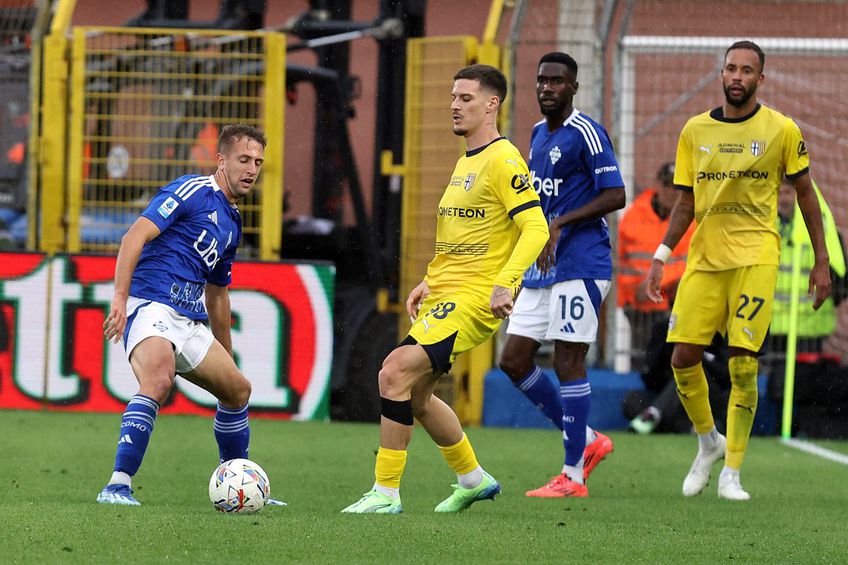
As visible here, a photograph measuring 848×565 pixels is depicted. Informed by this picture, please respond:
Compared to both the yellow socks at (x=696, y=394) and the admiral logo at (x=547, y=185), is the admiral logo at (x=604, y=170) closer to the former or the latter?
the admiral logo at (x=547, y=185)

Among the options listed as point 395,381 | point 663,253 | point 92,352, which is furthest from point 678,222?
point 92,352

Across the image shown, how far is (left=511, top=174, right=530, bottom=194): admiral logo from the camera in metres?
6.43

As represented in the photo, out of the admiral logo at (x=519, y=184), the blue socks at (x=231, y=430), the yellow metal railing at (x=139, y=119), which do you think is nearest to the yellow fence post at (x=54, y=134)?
the yellow metal railing at (x=139, y=119)

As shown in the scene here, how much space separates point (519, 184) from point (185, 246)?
1.57 metres

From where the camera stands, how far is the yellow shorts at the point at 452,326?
6.39m

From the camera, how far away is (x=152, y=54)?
11812 millimetres

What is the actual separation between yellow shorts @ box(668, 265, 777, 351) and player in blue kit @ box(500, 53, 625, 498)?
0.45m

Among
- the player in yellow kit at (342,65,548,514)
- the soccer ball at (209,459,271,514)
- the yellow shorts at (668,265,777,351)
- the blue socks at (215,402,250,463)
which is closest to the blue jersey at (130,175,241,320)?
the blue socks at (215,402,250,463)

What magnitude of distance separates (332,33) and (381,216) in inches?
68.7

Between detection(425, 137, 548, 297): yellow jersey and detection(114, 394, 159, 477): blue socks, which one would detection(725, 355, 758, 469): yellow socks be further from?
detection(114, 394, 159, 477): blue socks

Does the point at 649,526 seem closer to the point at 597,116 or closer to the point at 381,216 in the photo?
the point at 597,116

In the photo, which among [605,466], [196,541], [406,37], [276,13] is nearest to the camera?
[196,541]

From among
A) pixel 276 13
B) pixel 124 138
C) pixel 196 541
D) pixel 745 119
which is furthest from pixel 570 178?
pixel 276 13

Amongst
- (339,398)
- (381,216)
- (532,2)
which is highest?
(532,2)
